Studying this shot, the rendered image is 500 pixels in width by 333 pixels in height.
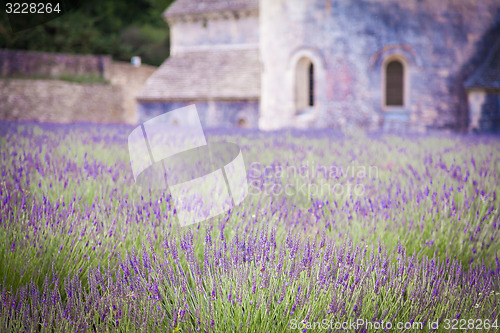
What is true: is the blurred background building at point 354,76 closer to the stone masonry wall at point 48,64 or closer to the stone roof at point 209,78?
the stone roof at point 209,78

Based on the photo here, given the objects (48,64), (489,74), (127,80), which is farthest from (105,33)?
(489,74)

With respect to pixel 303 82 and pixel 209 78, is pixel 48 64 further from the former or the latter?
pixel 303 82

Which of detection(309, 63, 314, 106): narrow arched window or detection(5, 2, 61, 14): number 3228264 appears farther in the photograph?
detection(309, 63, 314, 106): narrow arched window

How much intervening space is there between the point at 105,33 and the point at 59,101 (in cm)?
1150

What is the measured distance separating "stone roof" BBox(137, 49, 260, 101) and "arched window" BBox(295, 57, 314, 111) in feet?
5.92

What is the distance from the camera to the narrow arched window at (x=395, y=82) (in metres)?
15.3

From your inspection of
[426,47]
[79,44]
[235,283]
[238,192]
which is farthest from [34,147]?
[79,44]

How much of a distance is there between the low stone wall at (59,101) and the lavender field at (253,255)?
52.5 feet

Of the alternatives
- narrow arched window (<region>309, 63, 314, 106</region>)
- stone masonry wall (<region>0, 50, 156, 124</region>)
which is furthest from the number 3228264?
stone masonry wall (<region>0, 50, 156, 124</region>)

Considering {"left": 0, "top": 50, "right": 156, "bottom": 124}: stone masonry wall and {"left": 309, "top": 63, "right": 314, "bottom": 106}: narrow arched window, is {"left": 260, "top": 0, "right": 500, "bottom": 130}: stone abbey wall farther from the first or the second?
{"left": 0, "top": 50, "right": 156, "bottom": 124}: stone masonry wall

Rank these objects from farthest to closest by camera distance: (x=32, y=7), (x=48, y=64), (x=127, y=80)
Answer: (x=127, y=80), (x=48, y=64), (x=32, y=7)

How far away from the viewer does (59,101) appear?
2031 centimetres

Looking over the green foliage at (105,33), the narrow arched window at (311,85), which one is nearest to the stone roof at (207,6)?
the narrow arched window at (311,85)

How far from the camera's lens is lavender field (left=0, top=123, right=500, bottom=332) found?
6.24ft
